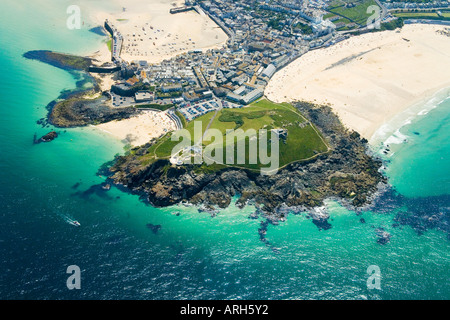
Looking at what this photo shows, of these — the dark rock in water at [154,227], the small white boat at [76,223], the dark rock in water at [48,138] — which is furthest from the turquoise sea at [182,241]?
the dark rock in water at [48,138]

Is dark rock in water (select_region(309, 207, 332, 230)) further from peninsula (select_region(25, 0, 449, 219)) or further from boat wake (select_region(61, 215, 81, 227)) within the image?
boat wake (select_region(61, 215, 81, 227))

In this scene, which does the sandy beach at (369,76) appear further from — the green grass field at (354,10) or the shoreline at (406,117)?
the green grass field at (354,10)

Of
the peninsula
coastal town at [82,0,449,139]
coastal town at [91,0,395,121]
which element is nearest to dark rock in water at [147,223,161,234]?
the peninsula

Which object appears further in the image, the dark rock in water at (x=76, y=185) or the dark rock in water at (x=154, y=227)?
the dark rock in water at (x=76, y=185)

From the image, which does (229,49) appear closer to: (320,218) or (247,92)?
(247,92)

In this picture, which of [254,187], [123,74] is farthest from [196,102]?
[254,187]

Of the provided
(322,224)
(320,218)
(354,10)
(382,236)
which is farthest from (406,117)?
(354,10)
